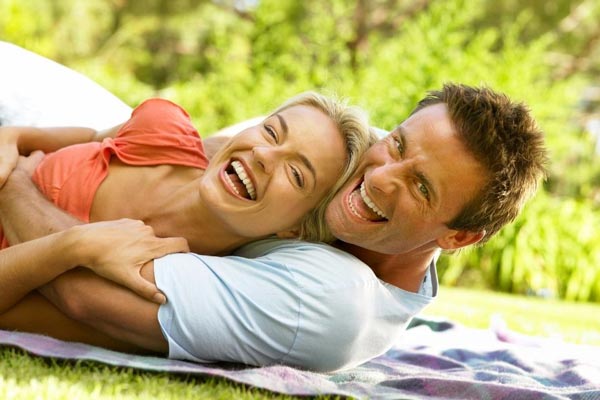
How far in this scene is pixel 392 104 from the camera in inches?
364

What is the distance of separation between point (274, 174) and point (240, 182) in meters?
0.17

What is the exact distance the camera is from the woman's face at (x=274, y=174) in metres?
3.25

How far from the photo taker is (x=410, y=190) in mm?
3143

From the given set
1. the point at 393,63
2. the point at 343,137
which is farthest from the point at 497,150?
the point at 393,63

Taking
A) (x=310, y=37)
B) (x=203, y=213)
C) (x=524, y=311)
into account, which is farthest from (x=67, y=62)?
(x=203, y=213)

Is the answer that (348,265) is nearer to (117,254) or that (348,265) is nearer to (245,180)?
(245,180)

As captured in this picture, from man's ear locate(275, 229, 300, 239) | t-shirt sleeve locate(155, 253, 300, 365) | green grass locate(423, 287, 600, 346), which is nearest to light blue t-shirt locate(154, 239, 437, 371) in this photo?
t-shirt sleeve locate(155, 253, 300, 365)

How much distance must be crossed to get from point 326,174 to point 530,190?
0.79 metres

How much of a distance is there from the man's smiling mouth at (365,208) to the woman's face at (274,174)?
0.19 meters

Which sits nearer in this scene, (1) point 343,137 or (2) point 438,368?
(1) point 343,137

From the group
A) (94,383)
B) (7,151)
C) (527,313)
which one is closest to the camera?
(94,383)

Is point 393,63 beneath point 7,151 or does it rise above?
above

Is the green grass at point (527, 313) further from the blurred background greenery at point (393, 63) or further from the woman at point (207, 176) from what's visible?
the woman at point (207, 176)

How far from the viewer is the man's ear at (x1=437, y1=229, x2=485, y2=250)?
3.30m
